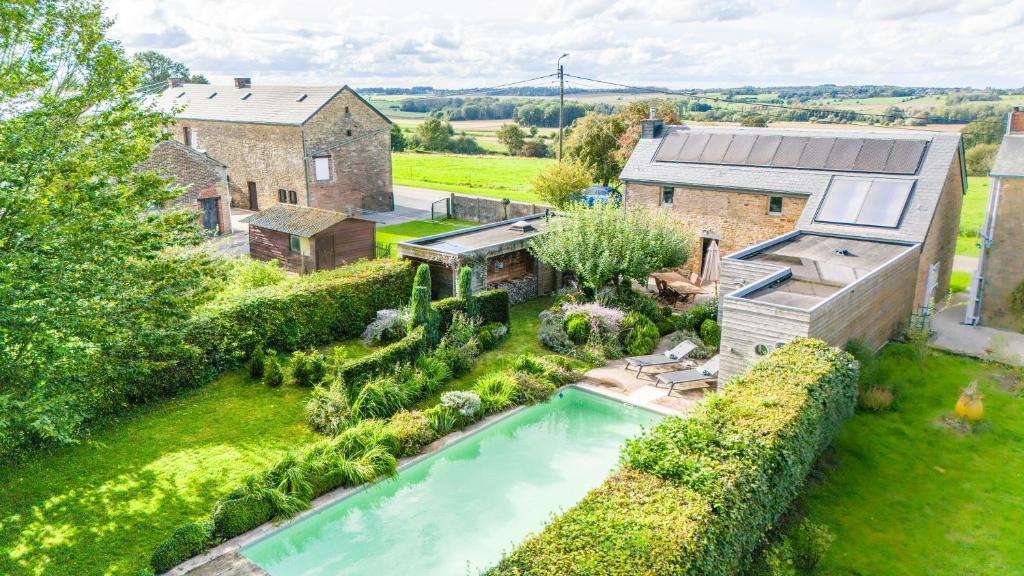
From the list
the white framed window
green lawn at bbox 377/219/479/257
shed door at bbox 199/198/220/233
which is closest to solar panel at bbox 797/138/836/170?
the white framed window

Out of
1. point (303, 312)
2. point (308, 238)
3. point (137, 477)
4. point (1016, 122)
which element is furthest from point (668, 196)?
point (137, 477)

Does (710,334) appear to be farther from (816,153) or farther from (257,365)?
(257,365)

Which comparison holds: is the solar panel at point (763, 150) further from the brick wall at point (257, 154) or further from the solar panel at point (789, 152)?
the brick wall at point (257, 154)

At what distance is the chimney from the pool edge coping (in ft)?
50.3

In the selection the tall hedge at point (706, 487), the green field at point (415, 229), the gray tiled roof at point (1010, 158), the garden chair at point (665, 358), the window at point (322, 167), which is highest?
the gray tiled roof at point (1010, 158)

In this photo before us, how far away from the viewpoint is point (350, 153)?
129 ft

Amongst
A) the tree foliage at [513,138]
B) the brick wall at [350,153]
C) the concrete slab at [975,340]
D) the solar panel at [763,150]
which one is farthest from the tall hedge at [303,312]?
the tree foliage at [513,138]

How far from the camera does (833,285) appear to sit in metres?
17.6

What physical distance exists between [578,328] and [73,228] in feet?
41.4

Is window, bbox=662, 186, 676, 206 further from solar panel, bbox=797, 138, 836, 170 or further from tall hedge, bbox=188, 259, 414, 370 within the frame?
tall hedge, bbox=188, 259, 414, 370

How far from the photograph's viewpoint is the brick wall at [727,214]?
23984mm

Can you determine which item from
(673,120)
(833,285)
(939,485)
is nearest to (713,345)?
(833,285)

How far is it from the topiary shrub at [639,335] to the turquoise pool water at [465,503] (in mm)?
3345

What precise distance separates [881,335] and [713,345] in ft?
14.6
